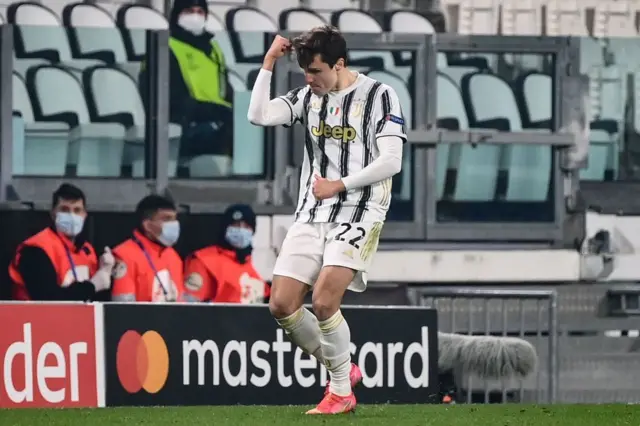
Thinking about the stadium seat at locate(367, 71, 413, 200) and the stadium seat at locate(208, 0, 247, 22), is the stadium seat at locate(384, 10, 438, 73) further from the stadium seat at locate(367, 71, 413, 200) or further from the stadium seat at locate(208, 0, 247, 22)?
the stadium seat at locate(208, 0, 247, 22)

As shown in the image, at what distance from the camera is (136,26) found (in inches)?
429

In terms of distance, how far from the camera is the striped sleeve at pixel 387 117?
7.26 meters

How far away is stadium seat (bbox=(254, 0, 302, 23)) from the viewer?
11062 millimetres

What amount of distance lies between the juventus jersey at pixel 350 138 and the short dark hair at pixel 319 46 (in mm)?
196

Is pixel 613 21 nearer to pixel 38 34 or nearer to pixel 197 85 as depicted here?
pixel 197 85

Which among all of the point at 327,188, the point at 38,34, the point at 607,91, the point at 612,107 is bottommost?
the point at 327,188

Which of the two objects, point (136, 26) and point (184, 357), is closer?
point (184, 357)

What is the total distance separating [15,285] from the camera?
10.7 m

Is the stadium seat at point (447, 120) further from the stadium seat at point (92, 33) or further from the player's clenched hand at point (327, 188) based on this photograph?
the player's clenched hand at point (327, 188)

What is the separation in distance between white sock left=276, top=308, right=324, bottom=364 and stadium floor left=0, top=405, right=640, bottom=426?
0.31m

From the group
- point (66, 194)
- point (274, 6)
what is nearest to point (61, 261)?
point (66, 194)

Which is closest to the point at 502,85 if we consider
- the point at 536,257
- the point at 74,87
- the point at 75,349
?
the point at 536,257

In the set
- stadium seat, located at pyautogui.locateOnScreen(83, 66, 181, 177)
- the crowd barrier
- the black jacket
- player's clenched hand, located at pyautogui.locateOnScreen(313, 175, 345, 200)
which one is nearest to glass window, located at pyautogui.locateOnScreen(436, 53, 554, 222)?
the crowd barrier

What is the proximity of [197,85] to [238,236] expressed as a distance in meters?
1.02
